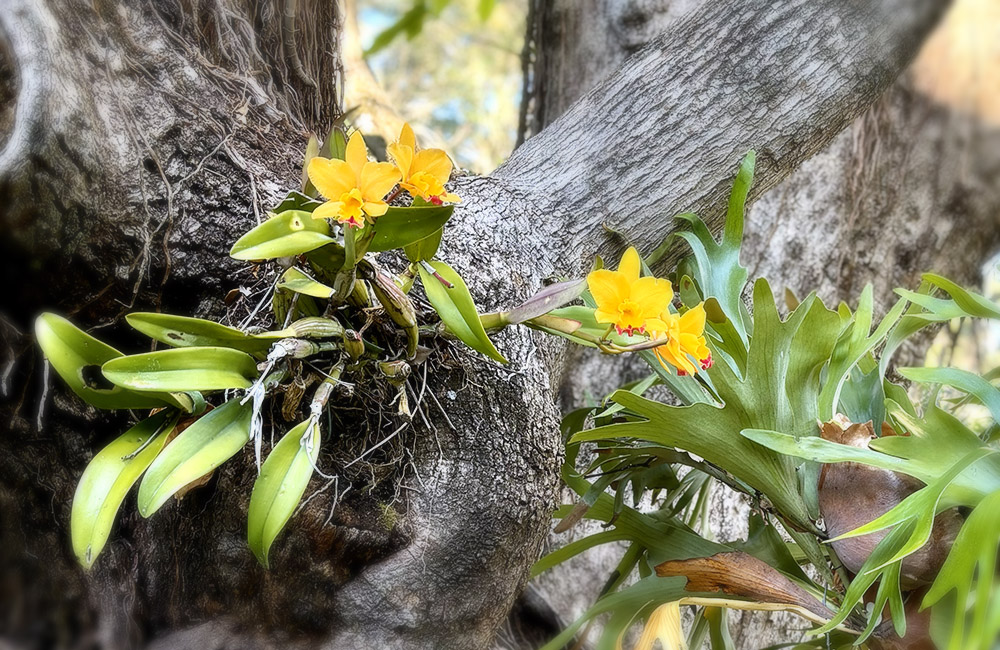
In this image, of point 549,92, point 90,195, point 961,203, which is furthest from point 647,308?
point 961,203

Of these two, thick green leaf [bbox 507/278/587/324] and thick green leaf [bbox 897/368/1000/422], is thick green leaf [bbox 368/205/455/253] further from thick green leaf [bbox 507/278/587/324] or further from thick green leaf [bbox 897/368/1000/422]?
thick green leaf [bbox 897/368/1000/422]

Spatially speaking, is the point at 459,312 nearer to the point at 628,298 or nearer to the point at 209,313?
the point at 628,298

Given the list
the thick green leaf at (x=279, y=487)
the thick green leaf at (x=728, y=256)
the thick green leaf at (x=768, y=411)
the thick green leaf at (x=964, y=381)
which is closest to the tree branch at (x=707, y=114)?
the thick green leaf at (x=728, y=256)

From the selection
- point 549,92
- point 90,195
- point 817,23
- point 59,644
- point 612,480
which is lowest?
point 59,644

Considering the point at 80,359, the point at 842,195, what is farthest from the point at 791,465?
the point at 842,195

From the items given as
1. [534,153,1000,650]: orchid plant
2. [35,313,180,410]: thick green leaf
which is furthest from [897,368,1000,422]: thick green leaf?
[35,313,180,410]: thick green leaf

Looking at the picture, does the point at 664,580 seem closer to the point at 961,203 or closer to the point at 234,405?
the point at 234,405
